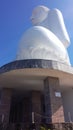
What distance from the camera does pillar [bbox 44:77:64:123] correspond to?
759 centimetres

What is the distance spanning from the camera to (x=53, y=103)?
25.7 ft

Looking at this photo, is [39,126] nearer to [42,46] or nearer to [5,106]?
[5,106]

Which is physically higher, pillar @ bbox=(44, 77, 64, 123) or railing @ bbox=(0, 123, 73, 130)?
pillar @ bbox=(44, 77, 64, 123)

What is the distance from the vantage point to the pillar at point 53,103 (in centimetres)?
759

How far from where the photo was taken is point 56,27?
12.9m

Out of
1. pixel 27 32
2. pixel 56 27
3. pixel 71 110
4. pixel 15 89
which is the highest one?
pixel 56 27

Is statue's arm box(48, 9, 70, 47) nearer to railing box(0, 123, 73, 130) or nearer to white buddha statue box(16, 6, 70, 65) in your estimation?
white buddha statue box(16, 6, 70, 65)

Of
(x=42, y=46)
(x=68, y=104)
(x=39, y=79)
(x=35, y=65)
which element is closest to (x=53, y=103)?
(x=39, y=79)

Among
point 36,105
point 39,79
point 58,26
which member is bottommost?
point 36,105

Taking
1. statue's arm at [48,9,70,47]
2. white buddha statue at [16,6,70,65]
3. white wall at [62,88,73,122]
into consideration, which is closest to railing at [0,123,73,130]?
white wall at [62,88,73,122]

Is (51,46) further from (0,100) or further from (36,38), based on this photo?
(0,100)

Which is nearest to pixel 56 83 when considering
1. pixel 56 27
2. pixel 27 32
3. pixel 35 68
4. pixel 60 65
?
pixel 60 65

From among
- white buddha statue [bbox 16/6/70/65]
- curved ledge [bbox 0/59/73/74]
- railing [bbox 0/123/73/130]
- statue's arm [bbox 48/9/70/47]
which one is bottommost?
railing [bbox 0/123/73/130]

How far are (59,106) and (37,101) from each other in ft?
8.65
